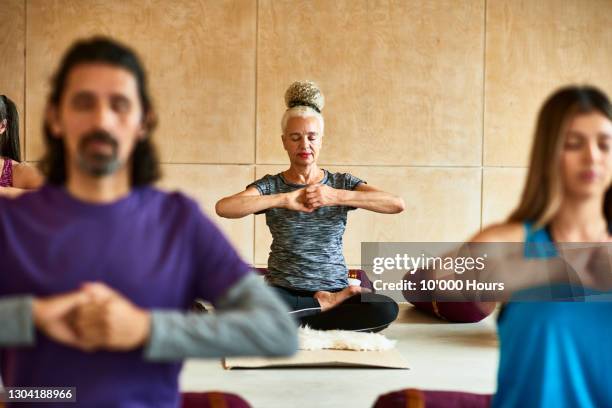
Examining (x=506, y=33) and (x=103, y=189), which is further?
(x=506, y=33)

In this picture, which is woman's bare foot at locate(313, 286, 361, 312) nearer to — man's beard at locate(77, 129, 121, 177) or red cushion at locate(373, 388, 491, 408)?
red cushion at locate(373, 388, 491, 408)

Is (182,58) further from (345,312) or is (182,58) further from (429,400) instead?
(429,400)

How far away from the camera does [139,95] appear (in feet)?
4.29

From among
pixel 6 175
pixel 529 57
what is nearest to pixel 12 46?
pixel 6 175

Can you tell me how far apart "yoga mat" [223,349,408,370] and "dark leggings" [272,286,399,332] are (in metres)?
0.24

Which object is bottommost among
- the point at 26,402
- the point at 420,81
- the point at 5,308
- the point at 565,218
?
the point at 26,402

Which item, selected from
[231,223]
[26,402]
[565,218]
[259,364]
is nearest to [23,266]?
[26,402]

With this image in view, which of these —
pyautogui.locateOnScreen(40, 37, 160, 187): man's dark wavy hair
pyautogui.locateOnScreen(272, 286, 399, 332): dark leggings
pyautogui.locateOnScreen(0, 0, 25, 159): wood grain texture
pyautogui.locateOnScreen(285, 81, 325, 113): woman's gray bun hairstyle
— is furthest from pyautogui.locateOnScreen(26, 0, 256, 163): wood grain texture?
pyautogui.locateOnScreen(40, 37, 160, 187): man's dark wavy hair

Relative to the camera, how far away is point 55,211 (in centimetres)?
129

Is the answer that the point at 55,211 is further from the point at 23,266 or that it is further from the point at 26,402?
the point at 26,402

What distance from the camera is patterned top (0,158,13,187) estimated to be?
11.8 ft

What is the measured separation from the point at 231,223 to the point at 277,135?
→ 0.68m

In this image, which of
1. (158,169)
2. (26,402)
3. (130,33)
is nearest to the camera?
(26,402)

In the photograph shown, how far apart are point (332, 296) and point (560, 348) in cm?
222
